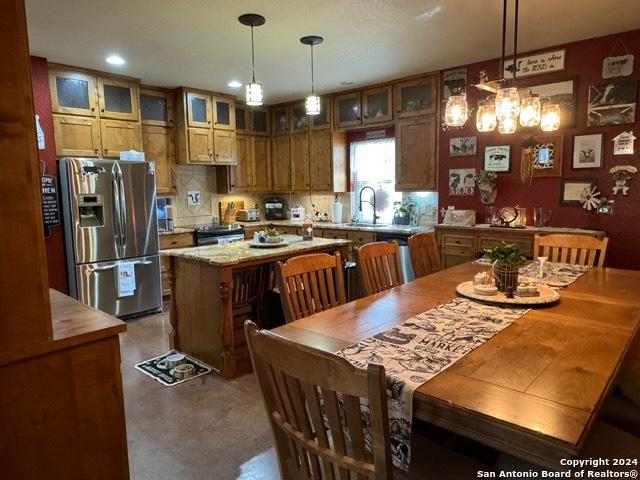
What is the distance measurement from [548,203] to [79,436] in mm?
3959

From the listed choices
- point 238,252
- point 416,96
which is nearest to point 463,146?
point 416,96

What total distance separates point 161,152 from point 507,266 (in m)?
4.37

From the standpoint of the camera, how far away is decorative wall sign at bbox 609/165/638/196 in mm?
3496

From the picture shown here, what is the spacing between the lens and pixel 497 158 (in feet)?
13.8

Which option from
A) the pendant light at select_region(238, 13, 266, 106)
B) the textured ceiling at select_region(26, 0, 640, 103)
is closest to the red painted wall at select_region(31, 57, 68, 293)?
the textured ceiling at select_region(26, 0, 640, 103)

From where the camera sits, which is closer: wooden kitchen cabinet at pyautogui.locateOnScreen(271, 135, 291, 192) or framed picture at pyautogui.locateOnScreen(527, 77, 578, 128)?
framed picture at pyautogui.locateOnScreen(527, 77, 578, 128)

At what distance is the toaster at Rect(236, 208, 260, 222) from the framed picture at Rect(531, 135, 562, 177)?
3605mm

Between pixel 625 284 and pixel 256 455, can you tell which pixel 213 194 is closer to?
pixel 256 455

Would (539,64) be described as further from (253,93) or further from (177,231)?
(177,231)

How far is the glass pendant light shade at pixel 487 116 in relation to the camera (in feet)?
7.30

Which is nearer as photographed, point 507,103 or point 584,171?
point 507,103

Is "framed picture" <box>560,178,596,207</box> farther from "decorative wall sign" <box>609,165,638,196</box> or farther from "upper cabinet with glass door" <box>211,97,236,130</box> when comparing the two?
"upper cabinet with glass door" <box>211,97,236,130</box>

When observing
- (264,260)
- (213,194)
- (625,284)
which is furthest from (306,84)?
(625,284)

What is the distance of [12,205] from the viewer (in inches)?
48.6
